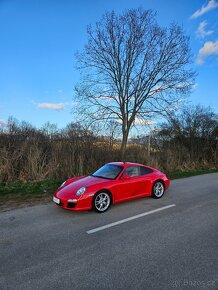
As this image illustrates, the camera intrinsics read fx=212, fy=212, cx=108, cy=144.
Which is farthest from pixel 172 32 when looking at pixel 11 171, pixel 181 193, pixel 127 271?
pixel 127 271

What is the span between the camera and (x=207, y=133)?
22188mm

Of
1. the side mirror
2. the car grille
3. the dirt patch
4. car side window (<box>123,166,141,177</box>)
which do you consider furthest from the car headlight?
the dirt patch

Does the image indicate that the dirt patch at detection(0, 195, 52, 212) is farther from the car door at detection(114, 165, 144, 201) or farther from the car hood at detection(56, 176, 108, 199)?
the car door at detection(114, 165, 144, 201)

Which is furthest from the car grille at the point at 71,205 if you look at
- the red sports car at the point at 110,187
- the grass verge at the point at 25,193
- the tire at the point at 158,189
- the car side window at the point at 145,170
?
the tire at the point at 158,189

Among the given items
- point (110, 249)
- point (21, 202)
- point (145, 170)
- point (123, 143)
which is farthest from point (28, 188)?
point (123, 143)

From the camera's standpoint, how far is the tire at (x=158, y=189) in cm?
701

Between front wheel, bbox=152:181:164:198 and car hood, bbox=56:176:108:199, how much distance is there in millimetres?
1886

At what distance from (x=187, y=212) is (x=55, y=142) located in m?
8.27

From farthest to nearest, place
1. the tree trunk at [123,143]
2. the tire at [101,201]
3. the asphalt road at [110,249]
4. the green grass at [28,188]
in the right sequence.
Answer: the tree trunk at [123,143], the green grass at [28,188], the tire at [101,201], the asphalt road at [110,249]

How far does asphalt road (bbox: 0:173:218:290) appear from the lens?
9.17 feet

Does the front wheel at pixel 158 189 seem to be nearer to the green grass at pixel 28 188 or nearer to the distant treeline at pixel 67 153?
the green grass at pixel 28 188

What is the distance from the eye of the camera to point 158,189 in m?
7.15

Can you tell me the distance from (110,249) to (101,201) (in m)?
2.08

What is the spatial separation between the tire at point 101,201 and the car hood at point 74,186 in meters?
0.31
